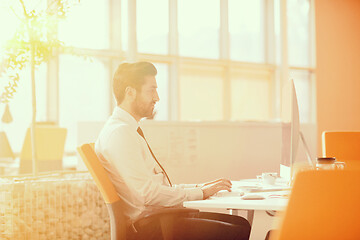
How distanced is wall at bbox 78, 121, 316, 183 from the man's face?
1.94 m

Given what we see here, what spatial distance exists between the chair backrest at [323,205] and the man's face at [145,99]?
1.43 meters

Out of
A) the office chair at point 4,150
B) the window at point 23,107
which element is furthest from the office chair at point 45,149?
the window at point 23,107

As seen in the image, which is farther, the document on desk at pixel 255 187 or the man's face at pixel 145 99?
the man's face at pixel 145 99

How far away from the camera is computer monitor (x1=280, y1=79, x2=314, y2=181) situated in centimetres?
213

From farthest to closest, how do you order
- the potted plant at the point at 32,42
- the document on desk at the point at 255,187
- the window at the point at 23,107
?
the window at the point at 23,107, the potted plant at the point at 32,42, the document on desk at the point at 255,187

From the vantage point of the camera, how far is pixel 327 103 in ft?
31.7

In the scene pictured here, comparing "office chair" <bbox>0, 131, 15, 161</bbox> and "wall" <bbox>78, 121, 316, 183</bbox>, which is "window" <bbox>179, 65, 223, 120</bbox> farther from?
"office chair" <bbox>0, 131, 15, 161</bbox>

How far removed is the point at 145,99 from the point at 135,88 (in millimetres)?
73

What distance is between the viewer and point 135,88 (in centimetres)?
245

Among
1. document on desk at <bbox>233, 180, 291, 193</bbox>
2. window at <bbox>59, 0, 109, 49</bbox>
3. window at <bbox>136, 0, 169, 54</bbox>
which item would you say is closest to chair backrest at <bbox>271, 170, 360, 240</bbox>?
document on desk at <bbox>233, 180, 291, 193</bbox>

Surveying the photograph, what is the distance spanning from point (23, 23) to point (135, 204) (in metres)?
1.53

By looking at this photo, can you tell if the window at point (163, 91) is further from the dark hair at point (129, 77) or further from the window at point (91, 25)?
the dark hair at point (129, 77)

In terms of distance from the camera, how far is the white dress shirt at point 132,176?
215 cm

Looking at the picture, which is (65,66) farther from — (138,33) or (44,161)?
(44,161)
